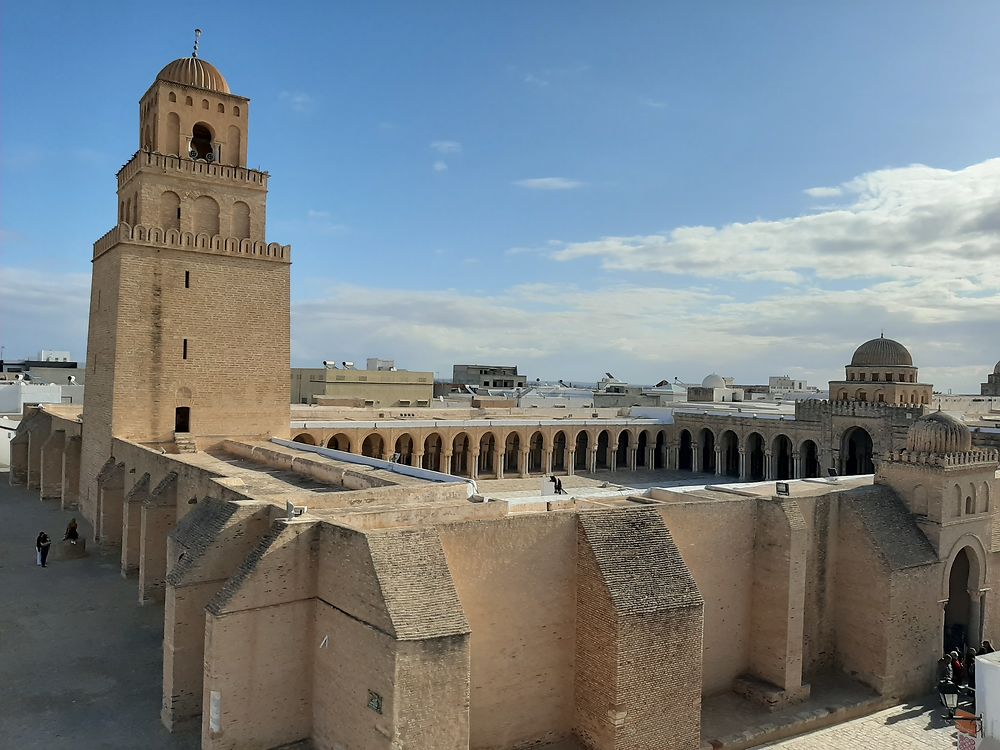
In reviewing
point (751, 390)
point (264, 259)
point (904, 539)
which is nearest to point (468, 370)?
point (751, 390)

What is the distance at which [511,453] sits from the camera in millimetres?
36188

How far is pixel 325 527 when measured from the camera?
10539mm

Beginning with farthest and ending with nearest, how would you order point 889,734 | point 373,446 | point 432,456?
point 432,456 < point 373,446 < point 889,734

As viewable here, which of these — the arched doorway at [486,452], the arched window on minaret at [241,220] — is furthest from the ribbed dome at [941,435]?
the arched doorway at [486,452]

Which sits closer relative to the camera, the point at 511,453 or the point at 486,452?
the point at 486,452

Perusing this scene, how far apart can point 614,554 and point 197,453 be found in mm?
13119

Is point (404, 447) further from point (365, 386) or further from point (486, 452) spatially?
point (365, 386)

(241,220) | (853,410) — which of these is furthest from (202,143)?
(853,410)

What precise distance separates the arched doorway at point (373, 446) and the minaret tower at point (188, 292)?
294 inches

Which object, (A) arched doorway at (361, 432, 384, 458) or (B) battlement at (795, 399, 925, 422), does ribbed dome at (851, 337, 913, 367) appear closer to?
(B) battlement at (795, 399, 925, 422)

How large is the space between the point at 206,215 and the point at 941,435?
64.3ft

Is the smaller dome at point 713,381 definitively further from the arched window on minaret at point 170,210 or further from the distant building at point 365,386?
the arched window on minaret at point 170,210

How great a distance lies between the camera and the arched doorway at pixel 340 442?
93.3 ft

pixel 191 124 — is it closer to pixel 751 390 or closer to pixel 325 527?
pixel 325 527
